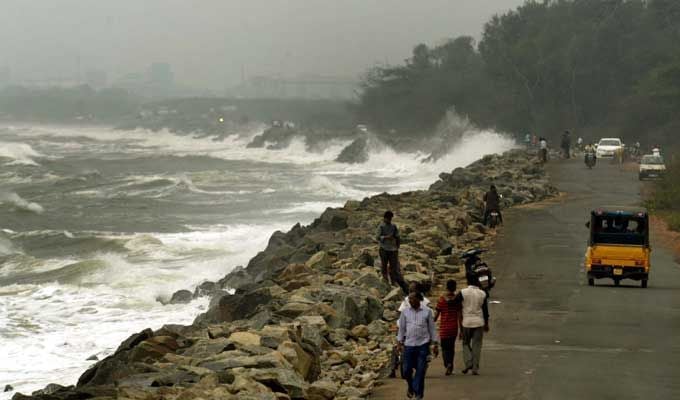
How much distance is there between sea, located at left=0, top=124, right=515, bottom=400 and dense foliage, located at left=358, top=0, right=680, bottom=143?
487cm

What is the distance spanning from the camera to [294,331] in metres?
16.2

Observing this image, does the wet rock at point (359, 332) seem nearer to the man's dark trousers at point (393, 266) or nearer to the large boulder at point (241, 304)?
the large boulder at point (241, 304)

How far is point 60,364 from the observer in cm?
2039

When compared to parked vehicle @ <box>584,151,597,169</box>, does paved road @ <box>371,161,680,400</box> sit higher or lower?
lower

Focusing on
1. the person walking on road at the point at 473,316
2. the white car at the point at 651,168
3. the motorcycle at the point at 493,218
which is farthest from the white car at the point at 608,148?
the person walking on road at the point at 473,316

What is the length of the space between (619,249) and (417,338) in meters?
11.0

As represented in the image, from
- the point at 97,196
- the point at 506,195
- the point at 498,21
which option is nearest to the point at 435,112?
the point at 498,21

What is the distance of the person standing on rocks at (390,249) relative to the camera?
2105 cm

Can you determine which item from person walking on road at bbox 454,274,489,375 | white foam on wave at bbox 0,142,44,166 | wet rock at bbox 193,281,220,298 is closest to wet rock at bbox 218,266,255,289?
wet rock at bbox 193,281,220,298

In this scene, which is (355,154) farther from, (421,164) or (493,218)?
(493,218)

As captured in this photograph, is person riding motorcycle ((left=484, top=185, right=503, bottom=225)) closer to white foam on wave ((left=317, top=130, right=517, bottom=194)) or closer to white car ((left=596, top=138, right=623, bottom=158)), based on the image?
white car ((left=596, top=138, right=623, bottom=158))

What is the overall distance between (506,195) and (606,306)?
812 inches

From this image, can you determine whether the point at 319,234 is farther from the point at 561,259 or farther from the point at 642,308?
the point at 642,308

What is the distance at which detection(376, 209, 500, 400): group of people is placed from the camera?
13.1m
